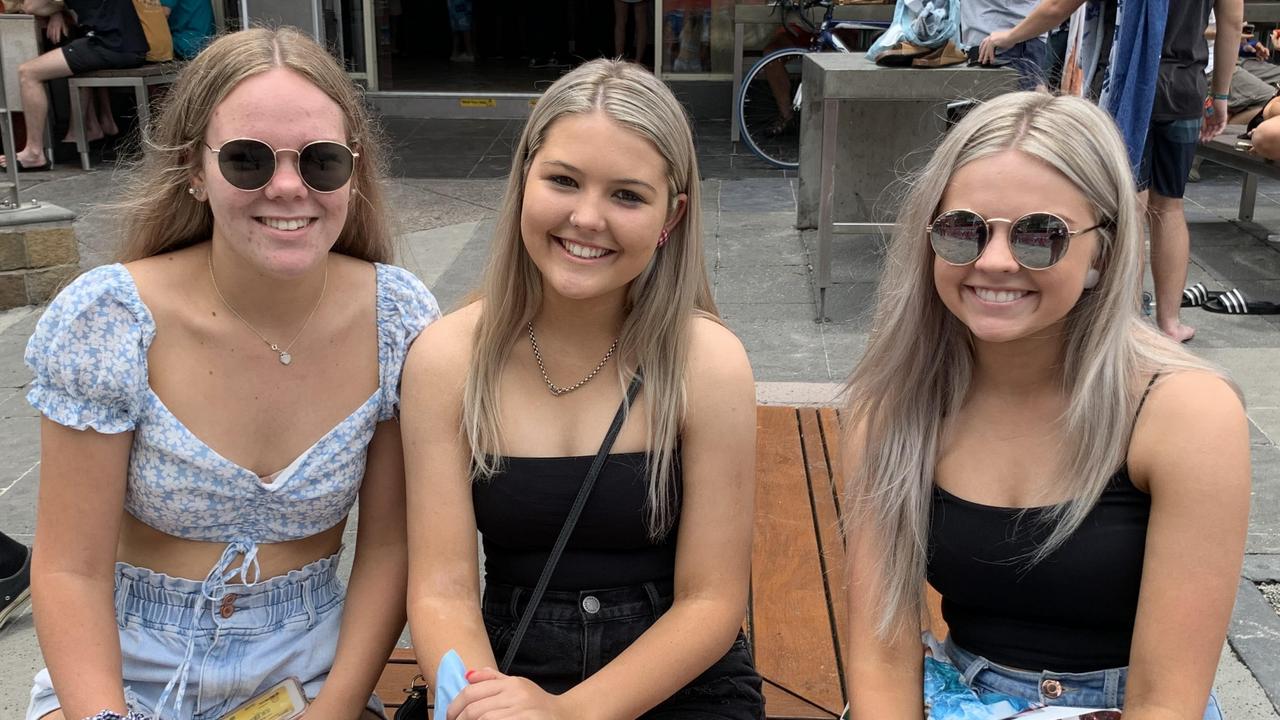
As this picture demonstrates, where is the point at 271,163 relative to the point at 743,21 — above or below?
above

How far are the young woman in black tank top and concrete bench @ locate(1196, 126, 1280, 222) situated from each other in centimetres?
460

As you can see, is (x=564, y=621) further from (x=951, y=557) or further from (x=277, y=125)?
(x=277, y=125)

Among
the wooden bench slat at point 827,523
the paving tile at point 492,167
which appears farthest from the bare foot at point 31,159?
the wooden bench slat at point 827,523

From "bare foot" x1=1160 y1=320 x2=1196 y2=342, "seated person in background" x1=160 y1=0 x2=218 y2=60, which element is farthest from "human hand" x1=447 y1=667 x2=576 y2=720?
"seated person in background" x1=160 y1=0 x2=218 y2=60

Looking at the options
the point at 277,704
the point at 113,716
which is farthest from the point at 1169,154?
the point at 113,716

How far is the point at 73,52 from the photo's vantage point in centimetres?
884

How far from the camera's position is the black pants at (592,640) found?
81.4 inches

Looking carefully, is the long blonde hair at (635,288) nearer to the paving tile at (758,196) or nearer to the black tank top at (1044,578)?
the black tank top at (1044,578)

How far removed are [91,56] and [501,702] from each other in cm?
835

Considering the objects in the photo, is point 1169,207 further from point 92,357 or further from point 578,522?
point 92,357

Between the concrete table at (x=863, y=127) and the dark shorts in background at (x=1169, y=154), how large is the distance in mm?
656

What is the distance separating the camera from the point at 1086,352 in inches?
73.6

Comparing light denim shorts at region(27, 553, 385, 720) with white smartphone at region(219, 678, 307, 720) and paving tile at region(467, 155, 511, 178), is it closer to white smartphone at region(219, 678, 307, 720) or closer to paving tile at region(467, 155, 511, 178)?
white smartphone at region(219, 678, 307, 720)

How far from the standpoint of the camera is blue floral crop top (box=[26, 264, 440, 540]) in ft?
6.33
